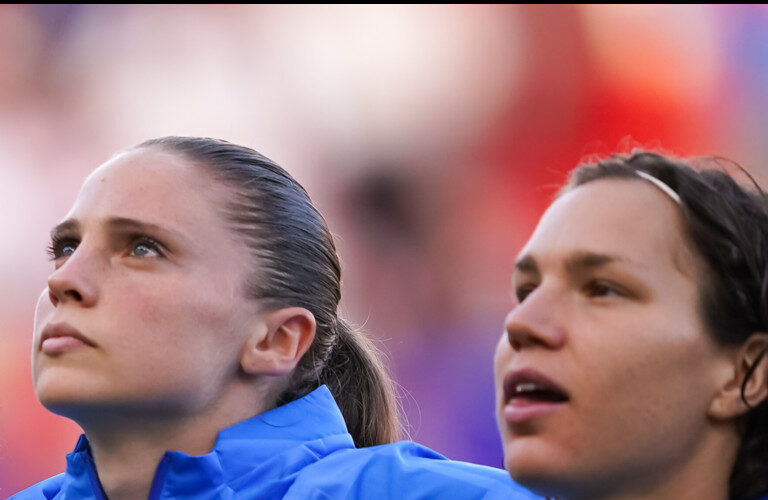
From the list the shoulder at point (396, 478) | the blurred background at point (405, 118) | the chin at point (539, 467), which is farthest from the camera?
the blurred background at point (405, 118)

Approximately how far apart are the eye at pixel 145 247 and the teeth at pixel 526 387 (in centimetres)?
55

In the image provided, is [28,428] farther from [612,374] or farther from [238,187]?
[612,374]

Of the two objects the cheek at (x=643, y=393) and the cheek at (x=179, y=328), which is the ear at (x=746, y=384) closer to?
the cheek at (x=643, y=393)

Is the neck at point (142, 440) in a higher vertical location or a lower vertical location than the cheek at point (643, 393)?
lower

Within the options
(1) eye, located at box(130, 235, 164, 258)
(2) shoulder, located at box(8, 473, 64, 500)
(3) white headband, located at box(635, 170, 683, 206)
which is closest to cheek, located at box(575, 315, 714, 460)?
(3) white headband, located at box(635, 170, 683, 206)

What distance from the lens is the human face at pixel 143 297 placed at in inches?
47.6

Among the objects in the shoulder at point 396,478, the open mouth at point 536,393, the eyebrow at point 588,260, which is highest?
the eyebrow at point 588,260

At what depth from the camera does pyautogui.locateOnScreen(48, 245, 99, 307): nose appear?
123cm

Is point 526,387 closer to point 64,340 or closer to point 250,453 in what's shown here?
point 250,453

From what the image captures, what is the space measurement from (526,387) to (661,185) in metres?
0.24

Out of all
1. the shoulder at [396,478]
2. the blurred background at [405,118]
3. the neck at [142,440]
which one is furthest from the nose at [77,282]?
the blurred background at [405,118]

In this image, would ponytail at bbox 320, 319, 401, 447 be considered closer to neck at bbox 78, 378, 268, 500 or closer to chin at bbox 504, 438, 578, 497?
neck at bbox 78, 378, 268, 500

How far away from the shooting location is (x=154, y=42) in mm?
3592

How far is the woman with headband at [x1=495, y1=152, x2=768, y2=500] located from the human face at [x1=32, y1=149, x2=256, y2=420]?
440 mm
